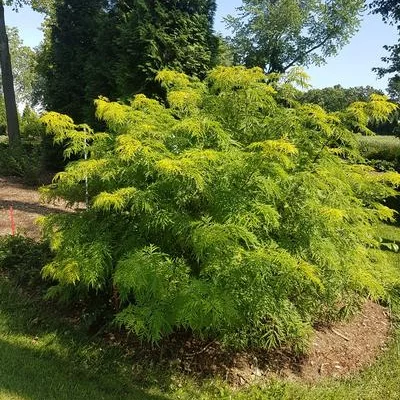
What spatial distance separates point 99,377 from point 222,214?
163 cm

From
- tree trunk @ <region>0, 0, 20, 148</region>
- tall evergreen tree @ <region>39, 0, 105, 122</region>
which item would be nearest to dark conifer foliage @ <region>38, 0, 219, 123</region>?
tall evergreen tree @ <region>39, 0, 105, 122</region>

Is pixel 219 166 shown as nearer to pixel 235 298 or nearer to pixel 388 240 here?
pixel 235 298

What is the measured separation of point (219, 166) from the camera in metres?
3.58

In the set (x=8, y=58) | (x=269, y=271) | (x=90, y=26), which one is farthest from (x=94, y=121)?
(x=269, y=271)

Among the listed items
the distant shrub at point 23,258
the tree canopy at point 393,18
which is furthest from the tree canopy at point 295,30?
the distant shrub at point 23,258

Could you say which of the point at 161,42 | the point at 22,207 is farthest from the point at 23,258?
the point at 161,42

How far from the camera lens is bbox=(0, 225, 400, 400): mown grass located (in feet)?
11.0

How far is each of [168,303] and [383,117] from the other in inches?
96.2

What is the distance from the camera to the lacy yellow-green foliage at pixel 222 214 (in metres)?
Result: 3.24

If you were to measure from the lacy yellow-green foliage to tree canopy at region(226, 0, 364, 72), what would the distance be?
1492 cm

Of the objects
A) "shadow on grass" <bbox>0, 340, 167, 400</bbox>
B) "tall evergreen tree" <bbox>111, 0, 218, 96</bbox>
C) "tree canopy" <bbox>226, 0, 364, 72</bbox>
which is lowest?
"shadow on grass" <bbox>0, 340, 167, 400</bbox>

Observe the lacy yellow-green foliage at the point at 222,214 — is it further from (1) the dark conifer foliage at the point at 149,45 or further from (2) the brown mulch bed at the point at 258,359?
(1) the dark conifer foliage at the point at 149,45

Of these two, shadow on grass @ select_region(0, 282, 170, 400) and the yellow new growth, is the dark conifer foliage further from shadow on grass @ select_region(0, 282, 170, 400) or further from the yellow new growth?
shadow on grass @ select_region(0, 282, 170, 400)

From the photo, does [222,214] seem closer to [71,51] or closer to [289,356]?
[289,356]
